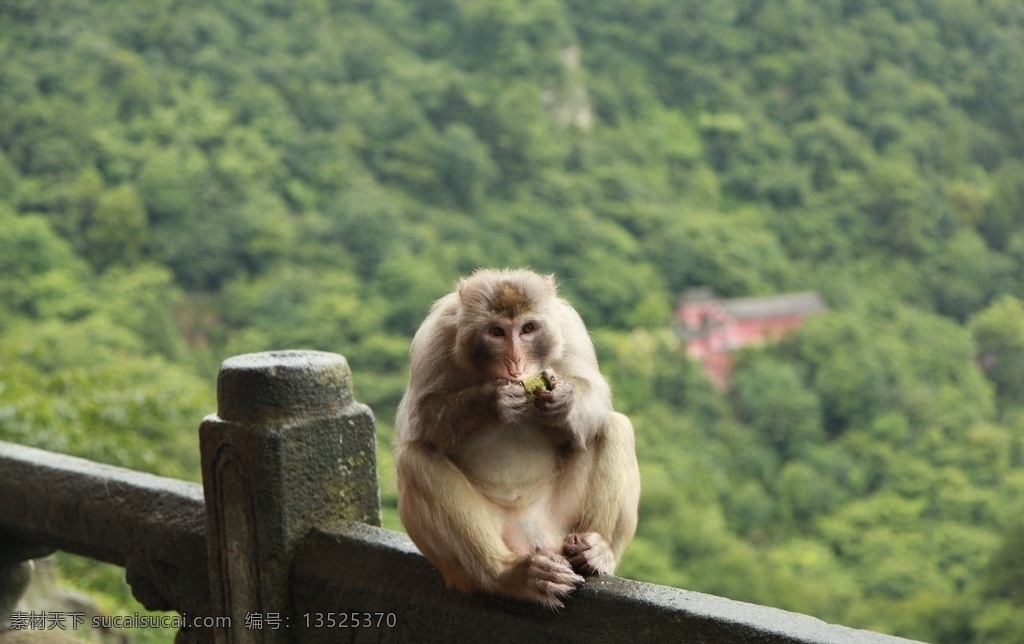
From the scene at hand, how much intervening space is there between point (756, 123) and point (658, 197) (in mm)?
7875

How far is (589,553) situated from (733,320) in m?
48.1

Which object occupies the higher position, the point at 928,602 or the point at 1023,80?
the point at 1023,80

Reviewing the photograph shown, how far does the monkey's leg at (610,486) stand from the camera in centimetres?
294

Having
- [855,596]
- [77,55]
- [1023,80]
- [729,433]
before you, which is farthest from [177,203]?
[1023,80]

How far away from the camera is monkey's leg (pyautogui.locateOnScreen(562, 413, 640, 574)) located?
2.94 metres

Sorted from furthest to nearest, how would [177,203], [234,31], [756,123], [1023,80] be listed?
[756,123]
[1023,80]
[234,31]
[177,203]

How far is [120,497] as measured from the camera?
3.27 meters

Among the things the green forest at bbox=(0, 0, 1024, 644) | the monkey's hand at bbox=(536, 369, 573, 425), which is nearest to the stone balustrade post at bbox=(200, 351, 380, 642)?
the monkey's hand at bbox=(536, 369, 573, 425)

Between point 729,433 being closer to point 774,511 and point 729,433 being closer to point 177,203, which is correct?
point 774,511

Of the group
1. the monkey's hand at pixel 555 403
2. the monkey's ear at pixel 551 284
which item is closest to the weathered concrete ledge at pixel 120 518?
the monkey's hand at pixel 555 403

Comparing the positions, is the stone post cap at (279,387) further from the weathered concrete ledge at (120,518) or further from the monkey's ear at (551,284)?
the monkey's ear at (551,284)

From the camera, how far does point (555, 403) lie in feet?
Answer: 9.42

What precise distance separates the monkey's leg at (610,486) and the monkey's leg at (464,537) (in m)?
0.22

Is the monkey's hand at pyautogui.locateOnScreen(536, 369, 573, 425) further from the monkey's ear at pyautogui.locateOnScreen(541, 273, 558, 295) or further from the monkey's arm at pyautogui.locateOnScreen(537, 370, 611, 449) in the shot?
the monkey's ear at pyautogui.locateOnScreen(541, 273, 558, 295)
